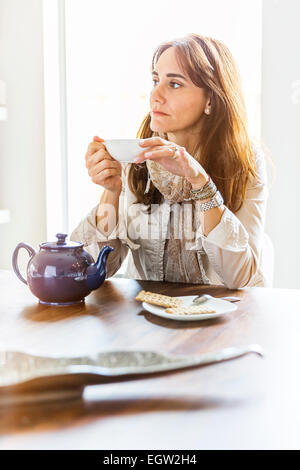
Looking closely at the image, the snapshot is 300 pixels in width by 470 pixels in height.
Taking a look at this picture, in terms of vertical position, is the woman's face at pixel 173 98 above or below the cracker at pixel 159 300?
Result: above

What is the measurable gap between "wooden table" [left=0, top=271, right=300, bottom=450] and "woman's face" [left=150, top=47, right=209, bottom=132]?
0.81m

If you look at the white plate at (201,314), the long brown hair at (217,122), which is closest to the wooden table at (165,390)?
the white plate at (201,314)

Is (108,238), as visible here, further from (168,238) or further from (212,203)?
(212,203)

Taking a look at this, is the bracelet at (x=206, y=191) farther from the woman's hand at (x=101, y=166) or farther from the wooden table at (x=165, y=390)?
the wooden table at (x=165, y=390)

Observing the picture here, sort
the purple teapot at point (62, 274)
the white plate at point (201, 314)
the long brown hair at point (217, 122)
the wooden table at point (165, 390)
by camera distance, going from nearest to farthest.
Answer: the wooden table at point (165, 390) → the white plate at point (201, 314) → the purple teapot at point (62, 274) → the long brown hair at point (217, 122)

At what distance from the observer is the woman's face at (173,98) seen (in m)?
1.63

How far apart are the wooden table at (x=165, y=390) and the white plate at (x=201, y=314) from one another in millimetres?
13

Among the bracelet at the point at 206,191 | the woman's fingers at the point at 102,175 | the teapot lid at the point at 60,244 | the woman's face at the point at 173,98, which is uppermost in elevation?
the woman's face at the point at 173,98

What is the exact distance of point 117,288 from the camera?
4.04 ft

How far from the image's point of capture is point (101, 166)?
143 cm

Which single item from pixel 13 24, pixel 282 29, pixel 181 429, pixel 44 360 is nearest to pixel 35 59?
pixel 13 24

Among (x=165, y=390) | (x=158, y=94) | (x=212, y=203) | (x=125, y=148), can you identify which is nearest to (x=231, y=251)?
(x=212, y=203)

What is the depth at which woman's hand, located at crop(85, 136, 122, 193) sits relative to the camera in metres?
1.41

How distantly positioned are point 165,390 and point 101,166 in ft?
2.93
